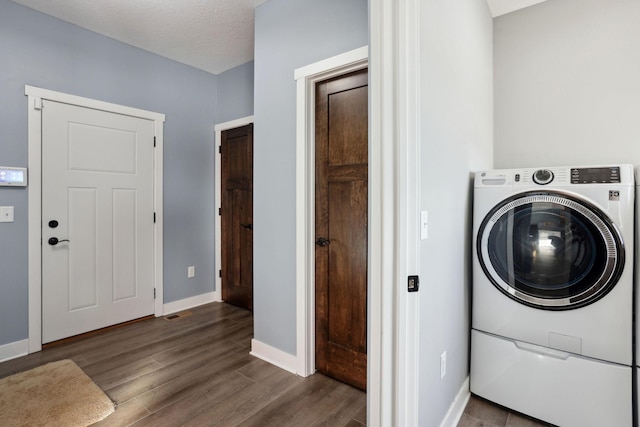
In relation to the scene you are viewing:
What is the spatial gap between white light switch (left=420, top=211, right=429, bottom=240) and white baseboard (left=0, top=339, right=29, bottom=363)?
124 inches

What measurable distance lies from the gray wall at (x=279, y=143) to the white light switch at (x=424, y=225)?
3.75ft

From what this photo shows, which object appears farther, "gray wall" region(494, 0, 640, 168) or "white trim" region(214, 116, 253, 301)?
→ "white trim" region(214, 116, 253, 301)

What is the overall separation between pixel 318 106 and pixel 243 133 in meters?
1.51

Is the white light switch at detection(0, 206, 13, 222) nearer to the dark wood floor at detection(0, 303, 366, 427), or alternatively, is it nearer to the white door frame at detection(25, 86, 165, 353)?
the white door frame at detection(25, 86, 165, 353)

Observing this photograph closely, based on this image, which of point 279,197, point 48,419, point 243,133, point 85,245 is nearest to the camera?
point 48,419

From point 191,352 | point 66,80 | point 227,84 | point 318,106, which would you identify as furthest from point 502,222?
point 66,80

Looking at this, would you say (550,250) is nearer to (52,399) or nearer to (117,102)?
(52,399)

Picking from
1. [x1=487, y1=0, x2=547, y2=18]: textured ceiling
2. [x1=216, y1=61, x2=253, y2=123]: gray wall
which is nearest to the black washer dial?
[x1=487, y1=0, x2=547, y2=18]: textured ceiling

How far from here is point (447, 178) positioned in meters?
1.57

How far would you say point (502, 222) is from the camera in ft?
5.92

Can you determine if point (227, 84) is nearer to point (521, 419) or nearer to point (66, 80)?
point (66, 80)

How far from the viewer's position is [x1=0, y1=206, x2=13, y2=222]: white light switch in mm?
2387

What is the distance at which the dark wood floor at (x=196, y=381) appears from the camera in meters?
1.77

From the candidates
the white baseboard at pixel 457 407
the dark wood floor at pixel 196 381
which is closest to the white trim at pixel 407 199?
the white baseboard at pixel 457 407
